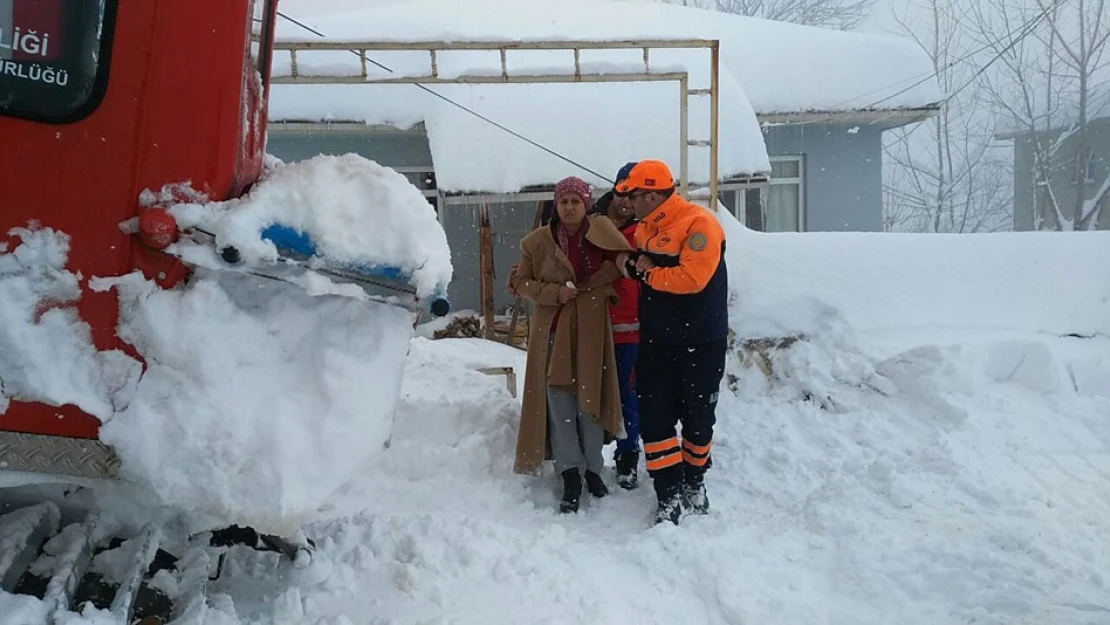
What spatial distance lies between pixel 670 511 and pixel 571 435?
648 mm

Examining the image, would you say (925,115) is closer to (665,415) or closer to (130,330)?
(665,415)

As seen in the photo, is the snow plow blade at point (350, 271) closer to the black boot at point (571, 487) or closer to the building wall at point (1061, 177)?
the black boot at point (571, 487)

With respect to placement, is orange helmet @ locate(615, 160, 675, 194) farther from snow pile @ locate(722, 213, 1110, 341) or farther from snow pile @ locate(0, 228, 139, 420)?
snow pile @ locate(0, 228, 139, 420)

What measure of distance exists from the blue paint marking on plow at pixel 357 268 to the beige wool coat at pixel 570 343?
1726 millimetres

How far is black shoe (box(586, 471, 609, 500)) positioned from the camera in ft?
13.8

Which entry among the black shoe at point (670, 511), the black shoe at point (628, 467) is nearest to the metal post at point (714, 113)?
the black shoe at point (628, 467)

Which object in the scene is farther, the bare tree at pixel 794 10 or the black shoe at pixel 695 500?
the bare tree at pixel 794 10

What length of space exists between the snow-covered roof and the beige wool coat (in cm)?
302

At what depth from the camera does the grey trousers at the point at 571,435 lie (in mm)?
4082

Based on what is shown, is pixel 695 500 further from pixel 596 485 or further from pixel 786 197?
pixel 786 197

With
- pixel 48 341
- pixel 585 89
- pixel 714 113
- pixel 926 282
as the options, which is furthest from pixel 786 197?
pixel 48 341

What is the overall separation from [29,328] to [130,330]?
24cm

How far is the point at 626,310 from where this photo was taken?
425cm

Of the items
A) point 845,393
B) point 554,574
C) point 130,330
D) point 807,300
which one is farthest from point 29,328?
point 807,300
